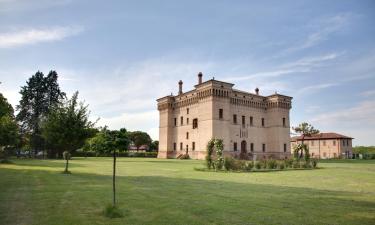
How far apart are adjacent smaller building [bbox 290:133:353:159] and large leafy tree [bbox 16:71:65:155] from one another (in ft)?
189

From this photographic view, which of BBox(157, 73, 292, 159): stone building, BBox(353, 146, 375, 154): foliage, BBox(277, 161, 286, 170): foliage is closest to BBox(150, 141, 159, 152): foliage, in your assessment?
BBox(157, 73, 292, 159): stone building

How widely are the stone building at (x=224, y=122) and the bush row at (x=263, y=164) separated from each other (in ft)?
70.0

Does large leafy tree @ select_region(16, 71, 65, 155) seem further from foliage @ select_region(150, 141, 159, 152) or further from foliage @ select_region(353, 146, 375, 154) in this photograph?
foliage @ select_region(353, 146, 375, 154)

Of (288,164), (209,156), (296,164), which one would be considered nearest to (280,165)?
(288,164)

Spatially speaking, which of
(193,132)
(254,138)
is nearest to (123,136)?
(193,132)

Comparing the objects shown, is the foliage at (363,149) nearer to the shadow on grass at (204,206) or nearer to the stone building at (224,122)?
A: the stone building at (224,122)

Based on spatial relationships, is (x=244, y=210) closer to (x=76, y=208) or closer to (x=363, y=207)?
(x=363, y=207)

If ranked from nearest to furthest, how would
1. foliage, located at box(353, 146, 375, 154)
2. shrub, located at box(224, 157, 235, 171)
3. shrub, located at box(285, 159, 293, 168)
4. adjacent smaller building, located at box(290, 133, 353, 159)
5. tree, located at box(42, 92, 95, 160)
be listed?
tree, located at box(42, 92, 95, 160)
shrub, located at box(224, 157, 235, 171)
shrub, located at box(285, 159, 293, 168)
adjacent smaller building, located at box(290, 133, 353, 159)
foliage, located at box(353, 146, 375, 154)

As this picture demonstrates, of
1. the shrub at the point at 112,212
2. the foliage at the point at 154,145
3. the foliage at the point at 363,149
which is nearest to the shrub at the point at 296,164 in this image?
the shrub at the point at 112,212

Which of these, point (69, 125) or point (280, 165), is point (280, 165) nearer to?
point (280, 165)

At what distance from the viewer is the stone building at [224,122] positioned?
5228 cm

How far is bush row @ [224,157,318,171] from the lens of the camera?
84.2 feet

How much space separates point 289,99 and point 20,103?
52054 millimetres

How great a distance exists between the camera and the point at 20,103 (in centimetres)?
5825
